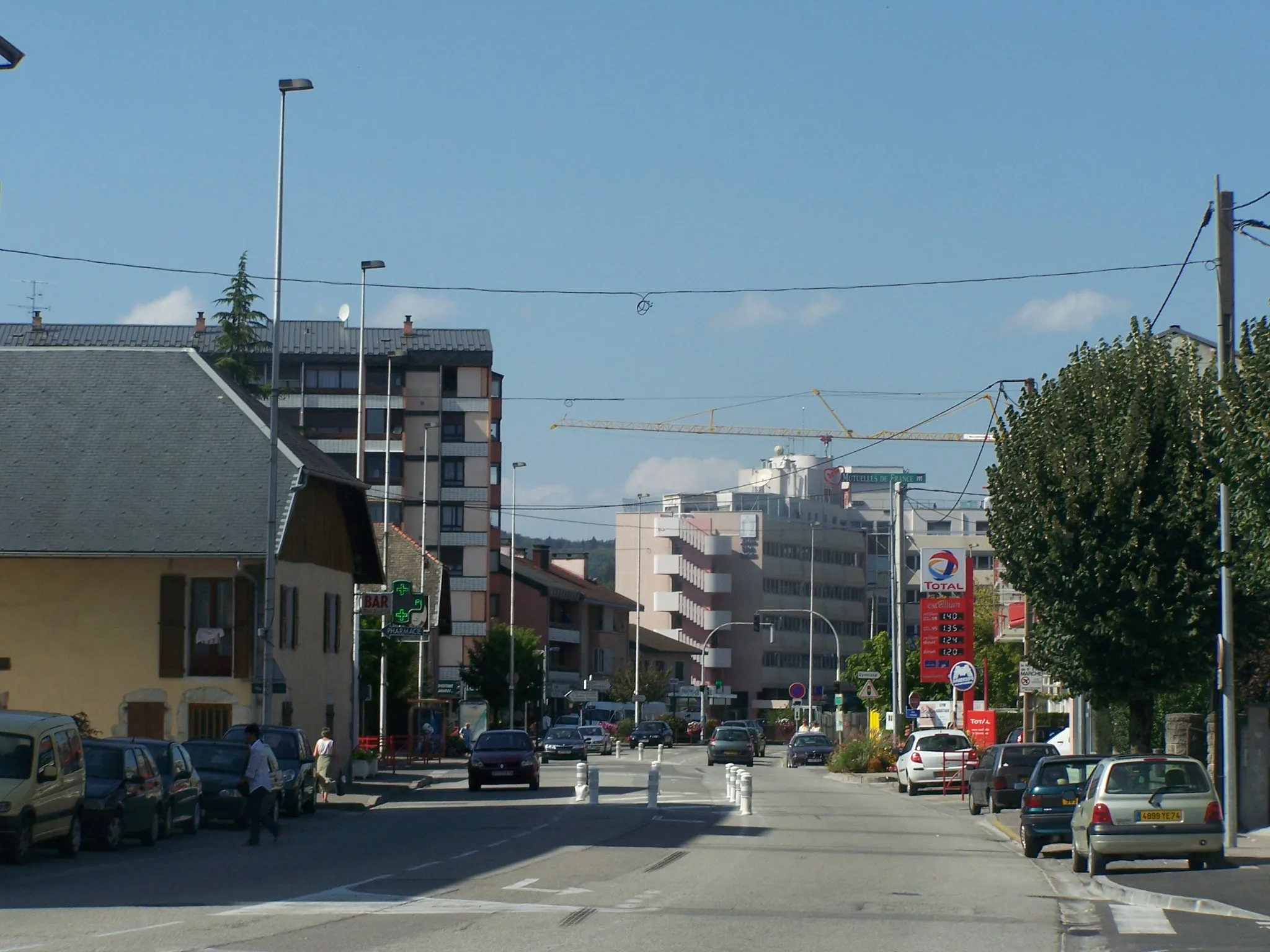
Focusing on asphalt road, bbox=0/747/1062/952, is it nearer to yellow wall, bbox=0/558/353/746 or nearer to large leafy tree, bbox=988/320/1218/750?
large leafy tree, bbox=988/320/1218/750

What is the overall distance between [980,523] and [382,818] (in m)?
140

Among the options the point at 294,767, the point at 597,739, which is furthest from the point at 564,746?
the point at 294,767

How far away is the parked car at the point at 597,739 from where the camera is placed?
249ft

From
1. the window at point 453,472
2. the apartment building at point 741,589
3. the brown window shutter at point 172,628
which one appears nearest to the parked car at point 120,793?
the brown window shutter at point 172,628

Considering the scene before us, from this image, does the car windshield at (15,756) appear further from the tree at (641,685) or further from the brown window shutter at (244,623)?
the tree at (641,685)

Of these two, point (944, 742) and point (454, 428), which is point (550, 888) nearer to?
point (944, 742)

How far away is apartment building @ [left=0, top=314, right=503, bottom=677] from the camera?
331 ft

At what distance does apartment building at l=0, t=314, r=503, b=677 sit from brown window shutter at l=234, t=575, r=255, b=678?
5934 centimetres

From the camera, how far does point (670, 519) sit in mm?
135125

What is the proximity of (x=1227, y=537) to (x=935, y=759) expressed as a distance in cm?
1962

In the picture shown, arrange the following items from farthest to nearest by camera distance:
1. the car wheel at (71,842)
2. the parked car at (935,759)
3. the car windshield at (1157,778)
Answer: the parked car at (935,759)
the car wheel at (71,842)
the car windshield at (1157,778)

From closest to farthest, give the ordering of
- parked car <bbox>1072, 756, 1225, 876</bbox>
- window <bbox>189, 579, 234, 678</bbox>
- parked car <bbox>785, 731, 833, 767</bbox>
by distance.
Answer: parked car <bbox>1072, 756, 1225, 876</bbox> < window <bbox>189, 579, 234, 678</bbox> < parked car <bbox>785, 731, 833, 767</bbox>

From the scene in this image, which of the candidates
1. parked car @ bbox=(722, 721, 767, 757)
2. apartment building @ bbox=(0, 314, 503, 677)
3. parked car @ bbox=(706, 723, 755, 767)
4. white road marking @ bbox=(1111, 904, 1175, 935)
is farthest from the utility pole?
apartment building @ bbox=(0, 314, 503, 677)

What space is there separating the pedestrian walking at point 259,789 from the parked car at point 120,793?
53.5 inches
